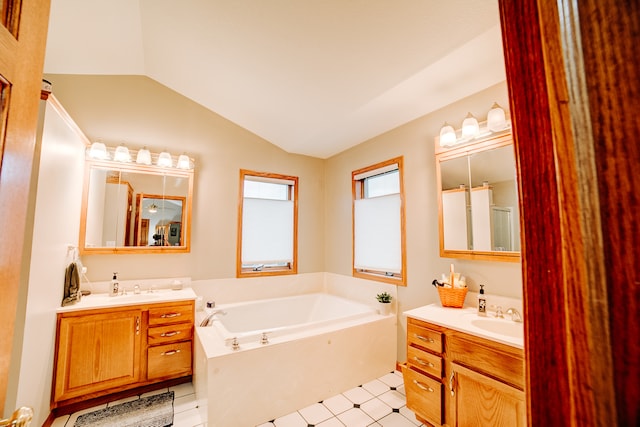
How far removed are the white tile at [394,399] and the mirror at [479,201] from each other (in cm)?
128

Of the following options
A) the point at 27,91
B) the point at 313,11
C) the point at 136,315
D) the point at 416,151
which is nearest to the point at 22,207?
the point at 27,91

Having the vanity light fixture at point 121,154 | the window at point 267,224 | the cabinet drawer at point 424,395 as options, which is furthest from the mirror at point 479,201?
the vanity light fixture at point 121,154

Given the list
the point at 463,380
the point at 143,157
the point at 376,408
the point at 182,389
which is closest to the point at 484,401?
the point at 463,380

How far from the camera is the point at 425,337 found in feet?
6.08

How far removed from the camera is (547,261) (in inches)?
13.9

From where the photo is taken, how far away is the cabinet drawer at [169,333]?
7.44 feet

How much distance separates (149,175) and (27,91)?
2.42 m

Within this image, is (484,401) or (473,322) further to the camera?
(473,322)

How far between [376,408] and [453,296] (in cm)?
110

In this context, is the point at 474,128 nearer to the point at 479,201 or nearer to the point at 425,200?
the point at 479,201

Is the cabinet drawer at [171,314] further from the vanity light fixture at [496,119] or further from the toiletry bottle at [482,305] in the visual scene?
the vanity light fixture at [496,119]

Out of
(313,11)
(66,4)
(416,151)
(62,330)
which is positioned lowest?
(62,330)

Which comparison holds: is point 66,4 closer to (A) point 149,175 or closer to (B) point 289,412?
(A) point 149,175

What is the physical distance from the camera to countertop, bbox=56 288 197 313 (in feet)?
6.81
